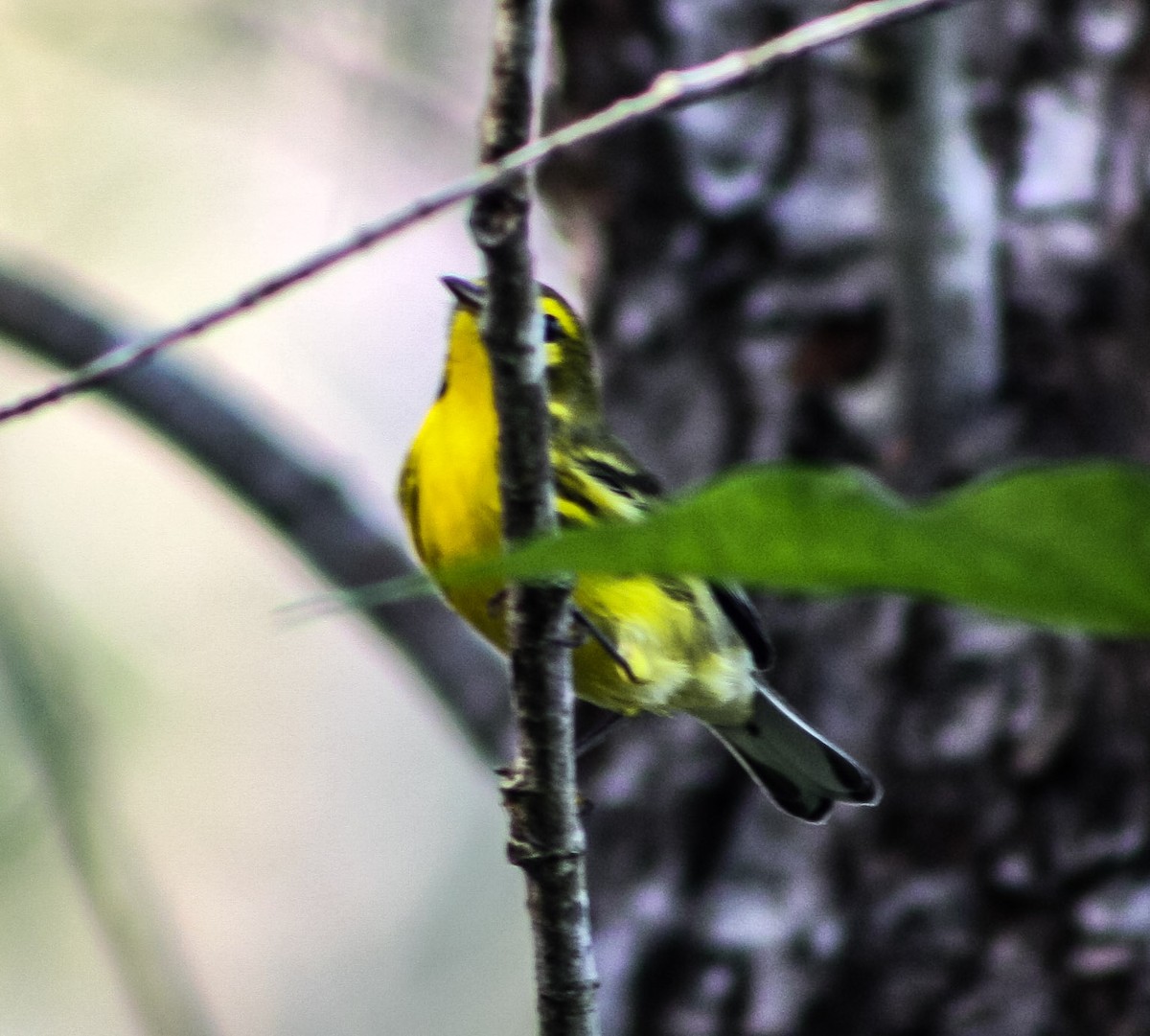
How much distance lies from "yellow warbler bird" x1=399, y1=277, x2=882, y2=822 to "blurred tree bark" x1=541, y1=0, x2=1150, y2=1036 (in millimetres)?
86

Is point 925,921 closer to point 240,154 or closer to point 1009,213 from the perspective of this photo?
point 1009,213

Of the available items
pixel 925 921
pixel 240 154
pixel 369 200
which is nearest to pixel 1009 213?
pixel 925 921

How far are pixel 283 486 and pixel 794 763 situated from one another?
1.29m

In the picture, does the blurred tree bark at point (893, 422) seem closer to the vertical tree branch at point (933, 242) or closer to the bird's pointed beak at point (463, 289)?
the vertical tree branch at point (933, 242)

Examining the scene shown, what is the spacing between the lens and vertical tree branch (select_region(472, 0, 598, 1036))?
0.81m

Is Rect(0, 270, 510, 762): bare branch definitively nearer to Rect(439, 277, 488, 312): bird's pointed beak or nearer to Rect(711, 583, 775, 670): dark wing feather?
Rect(711, 583, 775, 670): dark wing feather

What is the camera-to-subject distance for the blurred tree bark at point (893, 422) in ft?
7.70

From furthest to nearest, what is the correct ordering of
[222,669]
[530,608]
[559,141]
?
[222,669], [530,608], [559,141]

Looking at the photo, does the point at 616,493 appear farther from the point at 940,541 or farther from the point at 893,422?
the point at 940,541

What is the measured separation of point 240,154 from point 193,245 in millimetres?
461

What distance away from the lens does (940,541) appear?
431 millimetres

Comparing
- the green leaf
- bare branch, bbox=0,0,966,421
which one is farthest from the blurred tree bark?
the green leaf

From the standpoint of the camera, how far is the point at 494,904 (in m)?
6.36

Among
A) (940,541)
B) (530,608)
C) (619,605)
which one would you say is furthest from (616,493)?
(940,541)
